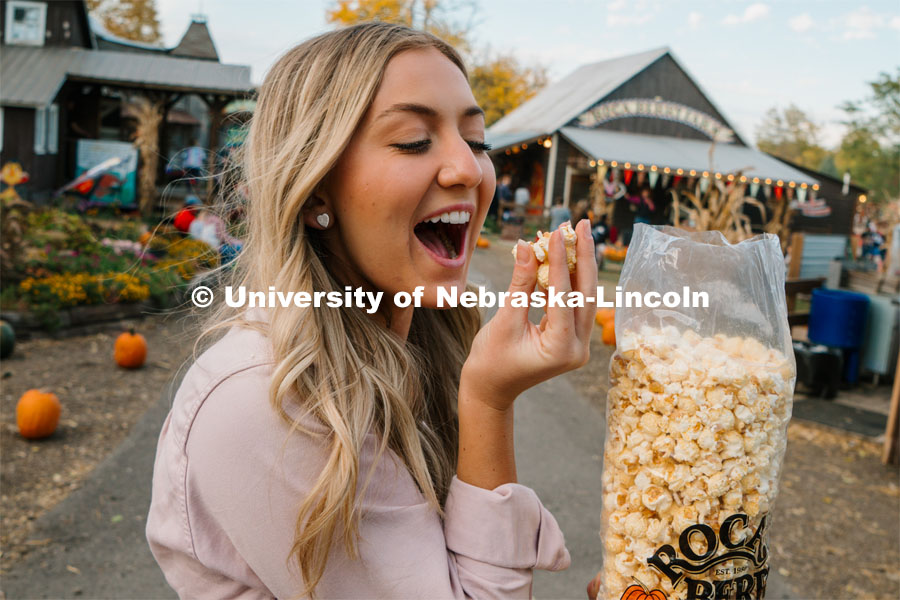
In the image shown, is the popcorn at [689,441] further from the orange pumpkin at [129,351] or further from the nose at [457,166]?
the orange pumpkin at [129,351]

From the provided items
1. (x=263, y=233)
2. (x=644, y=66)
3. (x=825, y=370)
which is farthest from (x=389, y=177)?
(x=644, y=66)

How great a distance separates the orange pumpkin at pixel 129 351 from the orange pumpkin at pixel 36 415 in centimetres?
155

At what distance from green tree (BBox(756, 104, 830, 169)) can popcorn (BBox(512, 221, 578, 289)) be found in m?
71.3

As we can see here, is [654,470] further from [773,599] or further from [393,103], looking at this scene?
[773,599]

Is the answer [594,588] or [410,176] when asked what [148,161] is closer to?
[410,176]

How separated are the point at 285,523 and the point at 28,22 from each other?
73.0 feet

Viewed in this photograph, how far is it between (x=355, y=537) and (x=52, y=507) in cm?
347

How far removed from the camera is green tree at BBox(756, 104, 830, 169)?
6594 cm

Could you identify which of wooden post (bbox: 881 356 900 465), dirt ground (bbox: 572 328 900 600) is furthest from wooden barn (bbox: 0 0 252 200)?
wooden post (bbox: 881 356 900 465)

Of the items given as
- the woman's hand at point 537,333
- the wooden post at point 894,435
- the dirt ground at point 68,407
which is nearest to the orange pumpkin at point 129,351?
the dirt ground at point 68,407

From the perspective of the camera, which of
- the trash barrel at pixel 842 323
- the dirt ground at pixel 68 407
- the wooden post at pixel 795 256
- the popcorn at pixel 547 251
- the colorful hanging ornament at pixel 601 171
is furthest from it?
the colorful hanging ornament at pixel 601 171

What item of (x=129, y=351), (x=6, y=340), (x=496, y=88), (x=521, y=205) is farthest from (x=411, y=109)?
(x=496, y=88)

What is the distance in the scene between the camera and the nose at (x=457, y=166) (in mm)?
1341

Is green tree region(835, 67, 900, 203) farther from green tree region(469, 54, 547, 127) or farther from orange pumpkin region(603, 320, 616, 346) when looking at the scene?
orange pumpkin region(603, 320, 616, 346)
